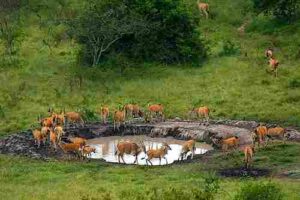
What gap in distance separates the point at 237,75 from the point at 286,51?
17.2 ft

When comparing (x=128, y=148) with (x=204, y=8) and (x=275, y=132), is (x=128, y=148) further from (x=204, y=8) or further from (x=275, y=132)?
(x=204, y=8)

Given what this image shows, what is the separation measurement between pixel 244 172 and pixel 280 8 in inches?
852

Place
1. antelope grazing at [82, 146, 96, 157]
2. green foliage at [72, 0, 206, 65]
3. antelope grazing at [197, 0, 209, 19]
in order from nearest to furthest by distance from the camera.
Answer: antelope grazing at [82, 146, 96, 157] < green foliage at [72, 0, 206, 65] < antelope grazing at [197, 0, 209, 19]

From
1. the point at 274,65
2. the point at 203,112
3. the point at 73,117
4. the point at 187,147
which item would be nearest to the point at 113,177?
the point at 187,147

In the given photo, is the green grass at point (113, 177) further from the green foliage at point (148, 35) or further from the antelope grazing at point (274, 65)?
the green foliage at point (148, 35)

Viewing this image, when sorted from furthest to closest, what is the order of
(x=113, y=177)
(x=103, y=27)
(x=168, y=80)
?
1. (x=103, y=27)
2. (x=168, y=80)
3. (x=113, y=177)

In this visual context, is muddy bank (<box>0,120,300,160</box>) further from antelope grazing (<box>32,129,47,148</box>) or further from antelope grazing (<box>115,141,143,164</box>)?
antelope grazing (<box>115,141,143,164</box>)

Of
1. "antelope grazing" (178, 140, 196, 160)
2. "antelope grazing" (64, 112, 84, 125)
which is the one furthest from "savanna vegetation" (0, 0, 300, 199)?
"antelope grazing" (64, 112, 84, 125)

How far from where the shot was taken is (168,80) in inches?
1471

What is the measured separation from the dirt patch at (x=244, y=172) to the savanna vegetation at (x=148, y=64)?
1.49ft

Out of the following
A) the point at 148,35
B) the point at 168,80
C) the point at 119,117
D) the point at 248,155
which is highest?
the point at 148,35

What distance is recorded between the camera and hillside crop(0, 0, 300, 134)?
3281cm

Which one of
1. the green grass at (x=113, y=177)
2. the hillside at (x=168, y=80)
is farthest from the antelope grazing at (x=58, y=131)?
the hillside at (x=168, y=80)

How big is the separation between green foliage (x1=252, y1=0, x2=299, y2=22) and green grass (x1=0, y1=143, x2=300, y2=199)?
1804cm
